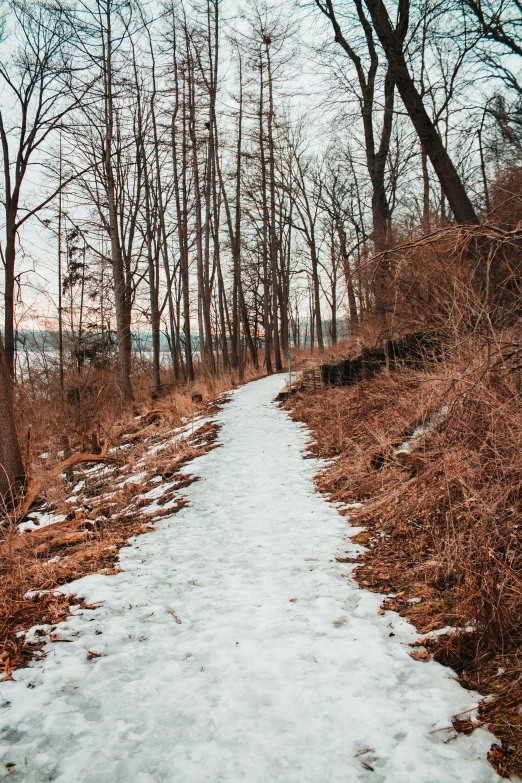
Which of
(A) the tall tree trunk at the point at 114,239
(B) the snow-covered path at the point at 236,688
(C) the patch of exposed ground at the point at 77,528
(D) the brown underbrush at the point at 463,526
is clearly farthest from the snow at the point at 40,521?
(A) the tall tree trunk at the point at 114,239

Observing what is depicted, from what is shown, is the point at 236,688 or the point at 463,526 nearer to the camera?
the point at 236,688

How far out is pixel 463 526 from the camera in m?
2.96

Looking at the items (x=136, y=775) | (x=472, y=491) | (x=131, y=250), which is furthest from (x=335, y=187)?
(x=136, y=775)

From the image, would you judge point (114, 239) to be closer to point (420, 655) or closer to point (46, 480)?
point (46, 480)

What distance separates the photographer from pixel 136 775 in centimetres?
170

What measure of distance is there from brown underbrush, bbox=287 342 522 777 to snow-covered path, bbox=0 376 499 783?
140mm

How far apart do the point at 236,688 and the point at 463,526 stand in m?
A: 1.74

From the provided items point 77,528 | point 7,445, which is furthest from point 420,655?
point 7,445

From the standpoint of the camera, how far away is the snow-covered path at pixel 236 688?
5.65ft

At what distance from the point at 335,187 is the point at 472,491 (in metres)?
27.0

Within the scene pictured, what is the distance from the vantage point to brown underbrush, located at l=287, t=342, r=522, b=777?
2.10 m

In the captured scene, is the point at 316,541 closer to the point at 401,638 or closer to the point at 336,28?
the point at 401,638

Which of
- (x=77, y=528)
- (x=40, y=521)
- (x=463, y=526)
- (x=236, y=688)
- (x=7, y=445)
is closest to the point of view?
(x=236, y=688)

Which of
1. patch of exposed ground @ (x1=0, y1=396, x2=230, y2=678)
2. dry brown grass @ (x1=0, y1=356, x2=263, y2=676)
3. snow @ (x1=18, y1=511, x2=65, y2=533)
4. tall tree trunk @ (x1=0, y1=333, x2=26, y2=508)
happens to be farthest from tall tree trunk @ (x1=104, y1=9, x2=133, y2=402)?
snow @ (x1=18, y1=511, x2=65, y2=533)
